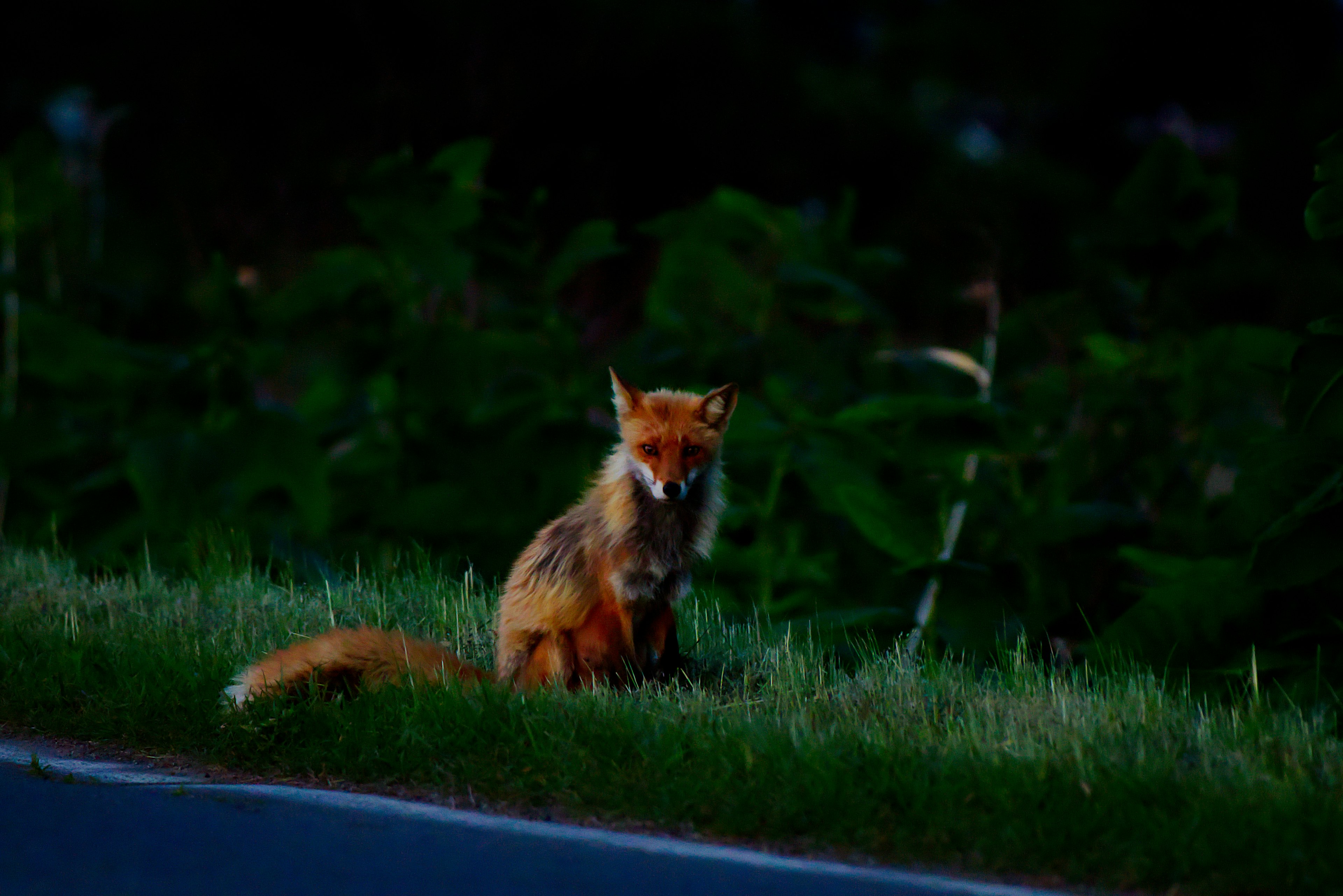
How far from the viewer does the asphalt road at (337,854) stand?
364 cm

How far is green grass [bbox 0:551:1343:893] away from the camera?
3.86 m

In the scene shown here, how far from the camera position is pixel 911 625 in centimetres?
704

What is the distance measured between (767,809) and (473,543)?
14.5 feet

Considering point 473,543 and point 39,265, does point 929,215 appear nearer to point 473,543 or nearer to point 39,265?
point 473,543

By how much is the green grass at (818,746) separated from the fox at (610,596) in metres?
0.15

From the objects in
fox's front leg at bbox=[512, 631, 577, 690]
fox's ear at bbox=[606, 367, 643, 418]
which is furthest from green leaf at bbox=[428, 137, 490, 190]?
fox's front leg at bbox=[512, 631, 577, 690]

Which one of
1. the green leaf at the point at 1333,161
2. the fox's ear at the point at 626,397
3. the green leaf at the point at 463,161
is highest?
Result: the green leaf at the point at 463,161

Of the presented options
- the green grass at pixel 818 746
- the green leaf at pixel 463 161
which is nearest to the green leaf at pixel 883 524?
the green grass at pixel 818 746

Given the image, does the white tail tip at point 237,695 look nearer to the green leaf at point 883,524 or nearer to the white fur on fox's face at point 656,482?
the white fur on fox's face at point 656,482

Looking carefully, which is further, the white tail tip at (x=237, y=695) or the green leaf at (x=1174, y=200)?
the green leaf at (x=1174, y=200)

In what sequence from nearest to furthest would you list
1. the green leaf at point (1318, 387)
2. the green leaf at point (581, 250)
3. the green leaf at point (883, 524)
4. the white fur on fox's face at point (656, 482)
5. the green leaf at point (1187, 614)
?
the white fur on fox's face at point (656, 482) < the green leaf at point (1318, 387) < the green leaf at point (1187, 614) < the green leaf at point (883, 524) < the green leaf at point (581, 250)

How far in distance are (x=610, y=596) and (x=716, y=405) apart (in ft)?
2.51

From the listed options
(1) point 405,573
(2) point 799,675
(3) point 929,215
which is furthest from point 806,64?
(2) point 799,675

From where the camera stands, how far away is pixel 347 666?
4887 millimetres
